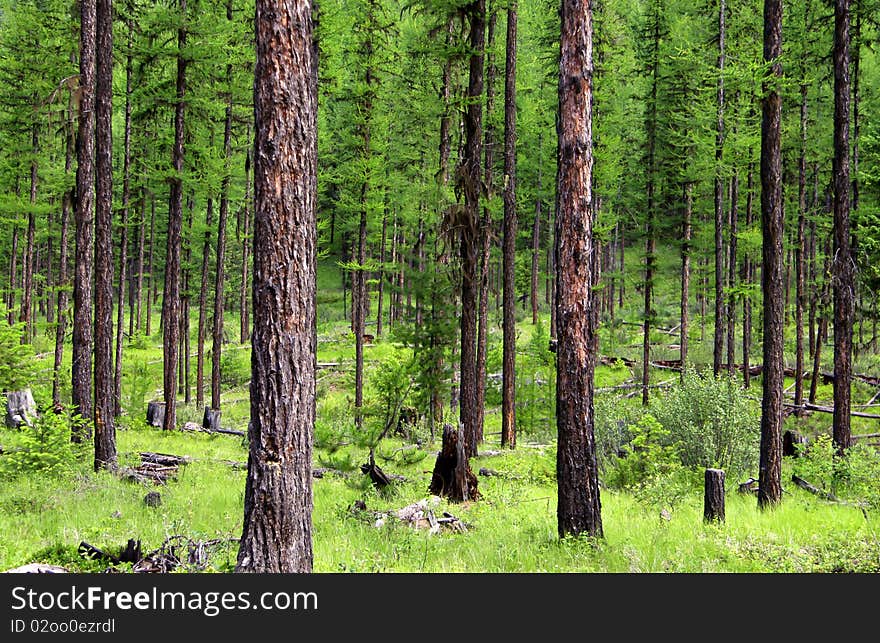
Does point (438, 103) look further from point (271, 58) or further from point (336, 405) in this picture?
point (336, 405)

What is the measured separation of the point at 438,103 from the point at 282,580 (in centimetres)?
1149

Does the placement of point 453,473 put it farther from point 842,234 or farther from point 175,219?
point 175,219

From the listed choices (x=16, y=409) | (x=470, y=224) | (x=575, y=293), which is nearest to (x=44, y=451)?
(x=16, y=409)

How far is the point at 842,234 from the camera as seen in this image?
1389 cm

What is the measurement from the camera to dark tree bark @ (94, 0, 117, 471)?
11.6 m

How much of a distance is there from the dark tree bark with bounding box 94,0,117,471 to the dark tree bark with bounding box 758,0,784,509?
1212 centimetres

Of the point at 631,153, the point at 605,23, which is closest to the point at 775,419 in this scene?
the point at 605,23

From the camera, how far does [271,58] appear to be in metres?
5.39

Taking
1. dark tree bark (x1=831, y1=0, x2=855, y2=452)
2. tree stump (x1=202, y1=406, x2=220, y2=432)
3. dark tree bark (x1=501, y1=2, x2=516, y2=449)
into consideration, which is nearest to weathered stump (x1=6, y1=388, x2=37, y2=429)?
tree stump (x1=202, y1=406, x2=220, y2=432)

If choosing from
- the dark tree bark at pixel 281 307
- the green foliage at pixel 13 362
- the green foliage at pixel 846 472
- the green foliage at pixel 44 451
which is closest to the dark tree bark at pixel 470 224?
the green foliage at pixel 846 472

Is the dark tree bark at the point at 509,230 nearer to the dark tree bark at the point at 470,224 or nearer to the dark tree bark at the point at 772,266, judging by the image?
the dark tree bark at the point at 470,224

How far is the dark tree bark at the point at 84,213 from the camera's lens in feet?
38.4

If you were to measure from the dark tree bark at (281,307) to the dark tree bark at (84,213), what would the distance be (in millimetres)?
8180

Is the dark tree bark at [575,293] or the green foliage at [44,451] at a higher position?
the dark tree bark at [575,293]
